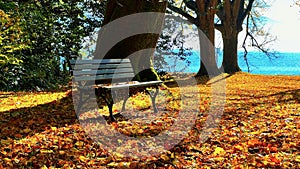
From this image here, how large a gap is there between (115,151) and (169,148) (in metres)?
0.68

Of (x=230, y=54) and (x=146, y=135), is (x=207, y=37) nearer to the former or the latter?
(x=230, y=54)

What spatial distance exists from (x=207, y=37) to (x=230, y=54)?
3469 mm

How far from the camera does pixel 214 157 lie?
3986 millimetres

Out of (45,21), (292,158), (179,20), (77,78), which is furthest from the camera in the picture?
(179,20)

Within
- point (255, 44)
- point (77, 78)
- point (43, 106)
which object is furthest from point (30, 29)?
point (255, 44)

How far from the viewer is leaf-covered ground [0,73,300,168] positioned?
12.4 ft

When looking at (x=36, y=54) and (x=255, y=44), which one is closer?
(x=36, y=54)

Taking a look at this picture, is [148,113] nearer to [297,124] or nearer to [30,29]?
[297,124]

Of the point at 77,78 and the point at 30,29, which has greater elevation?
the point at 30,29

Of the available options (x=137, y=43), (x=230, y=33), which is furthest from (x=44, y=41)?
(x=230, y=33)

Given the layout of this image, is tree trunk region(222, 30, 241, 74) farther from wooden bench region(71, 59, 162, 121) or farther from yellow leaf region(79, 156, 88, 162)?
yellow leaf region(79, 156, 88, 162)

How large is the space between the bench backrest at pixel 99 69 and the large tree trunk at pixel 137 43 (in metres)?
1.52

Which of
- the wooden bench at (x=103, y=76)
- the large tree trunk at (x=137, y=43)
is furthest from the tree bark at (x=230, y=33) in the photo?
the wooden bench at (x=103, y=76)

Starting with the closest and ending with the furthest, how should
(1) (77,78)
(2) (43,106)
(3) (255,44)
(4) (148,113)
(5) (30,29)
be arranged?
(1) (77,78) → (4) (148,113) → (2) (43,106) → (5) (30,29) → (3) (255,44)
